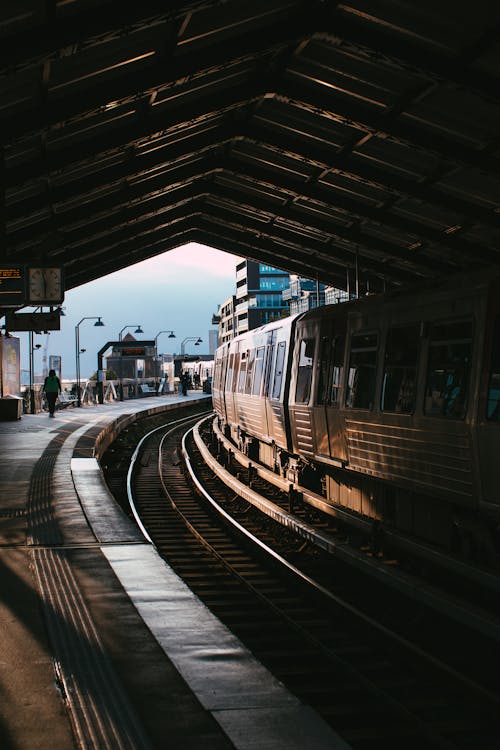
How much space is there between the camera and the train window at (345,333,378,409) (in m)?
11.1

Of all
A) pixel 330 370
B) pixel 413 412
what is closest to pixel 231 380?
pixel 330 370

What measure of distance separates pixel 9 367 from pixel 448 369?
32110 millimetres

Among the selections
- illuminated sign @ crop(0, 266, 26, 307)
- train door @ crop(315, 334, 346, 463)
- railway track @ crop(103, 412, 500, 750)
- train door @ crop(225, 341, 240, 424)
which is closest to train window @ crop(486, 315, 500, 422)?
railway track @ crop(103, 412, 500, 750)

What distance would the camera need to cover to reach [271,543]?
12.5 m

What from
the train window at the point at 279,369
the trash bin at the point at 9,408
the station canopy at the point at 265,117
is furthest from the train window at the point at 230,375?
the trash bin at the point at 9,408

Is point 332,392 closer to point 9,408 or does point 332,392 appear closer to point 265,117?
point 265,117

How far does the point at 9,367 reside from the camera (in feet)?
126

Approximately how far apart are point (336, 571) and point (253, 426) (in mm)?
9902

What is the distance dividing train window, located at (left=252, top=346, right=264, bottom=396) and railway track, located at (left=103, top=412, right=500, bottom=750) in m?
4.70

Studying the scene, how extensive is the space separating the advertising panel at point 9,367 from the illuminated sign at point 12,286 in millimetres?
15703

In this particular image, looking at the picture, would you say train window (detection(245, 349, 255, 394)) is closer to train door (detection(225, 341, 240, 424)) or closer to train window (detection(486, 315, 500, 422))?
train door (detection(225, 341, 240, 424))

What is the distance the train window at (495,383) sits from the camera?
26.3ft

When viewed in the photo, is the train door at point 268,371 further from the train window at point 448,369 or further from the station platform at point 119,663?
the train window at point 448,369

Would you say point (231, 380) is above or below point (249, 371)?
below
